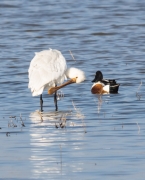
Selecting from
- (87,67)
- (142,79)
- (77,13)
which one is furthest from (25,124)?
(77,13)

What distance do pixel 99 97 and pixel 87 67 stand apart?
4209 millimetres

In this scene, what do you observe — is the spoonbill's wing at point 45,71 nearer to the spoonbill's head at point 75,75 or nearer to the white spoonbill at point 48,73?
the white spoonbill at point 48,73

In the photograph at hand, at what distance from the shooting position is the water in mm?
8766

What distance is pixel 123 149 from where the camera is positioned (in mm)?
9484

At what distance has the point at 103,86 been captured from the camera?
53.6ft

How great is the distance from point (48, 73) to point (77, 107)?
97cm

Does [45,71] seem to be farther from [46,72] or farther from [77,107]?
[77,107]

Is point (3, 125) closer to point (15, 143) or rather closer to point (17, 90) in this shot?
point (15, 143)

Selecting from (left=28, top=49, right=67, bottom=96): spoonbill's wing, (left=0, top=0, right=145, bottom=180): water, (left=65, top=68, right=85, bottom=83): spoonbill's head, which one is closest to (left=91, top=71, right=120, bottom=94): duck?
(left=0, top=0, right=145, bottom=180): water

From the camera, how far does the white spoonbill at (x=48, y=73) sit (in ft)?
45.9

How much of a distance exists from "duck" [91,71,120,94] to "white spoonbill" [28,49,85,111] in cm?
97

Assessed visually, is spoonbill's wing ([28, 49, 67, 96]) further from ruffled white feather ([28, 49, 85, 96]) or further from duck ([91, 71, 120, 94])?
duck ([91, 71, 120, 94])

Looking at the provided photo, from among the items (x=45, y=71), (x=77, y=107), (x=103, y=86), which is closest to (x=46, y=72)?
(x=45, y=71)

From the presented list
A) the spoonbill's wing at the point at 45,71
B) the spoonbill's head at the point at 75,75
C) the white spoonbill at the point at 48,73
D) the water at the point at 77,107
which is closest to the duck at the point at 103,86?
the water at the point at 77,107
